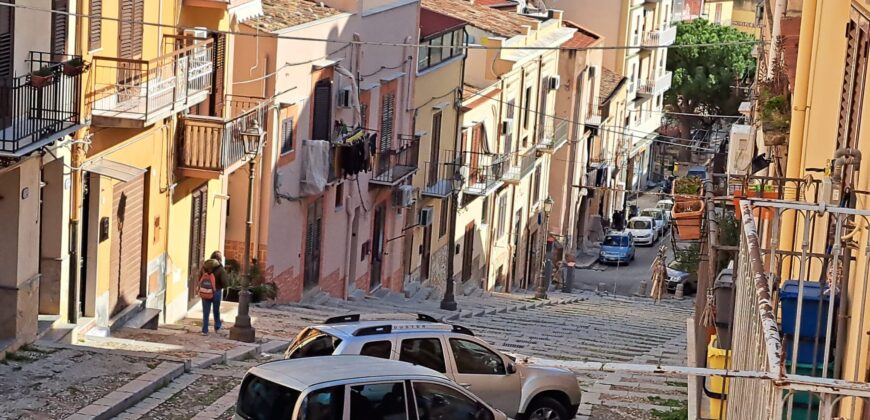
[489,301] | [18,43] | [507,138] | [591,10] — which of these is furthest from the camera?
[591,10]

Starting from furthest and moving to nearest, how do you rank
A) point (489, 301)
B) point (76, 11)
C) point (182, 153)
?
1. point (489, 301)
2. point (182, 153)
3. point (76, 11)

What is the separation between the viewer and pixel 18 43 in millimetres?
17781

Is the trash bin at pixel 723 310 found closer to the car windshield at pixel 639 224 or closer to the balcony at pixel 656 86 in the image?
the car windshield at pixel 639 224

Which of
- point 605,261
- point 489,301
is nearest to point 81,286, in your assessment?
point 489,301

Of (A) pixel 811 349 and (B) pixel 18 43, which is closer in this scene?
(A) pixel 811 349

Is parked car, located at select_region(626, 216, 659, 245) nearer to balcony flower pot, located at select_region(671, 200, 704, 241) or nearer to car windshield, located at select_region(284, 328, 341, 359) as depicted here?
balcony flower pot, located at select_region(671, 200, 704, 241)

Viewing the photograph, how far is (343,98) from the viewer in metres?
31.8

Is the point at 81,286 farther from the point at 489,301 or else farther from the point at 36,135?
the point at 489,301

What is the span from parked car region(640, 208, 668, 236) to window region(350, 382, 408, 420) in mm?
52467

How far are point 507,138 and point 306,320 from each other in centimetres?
2220

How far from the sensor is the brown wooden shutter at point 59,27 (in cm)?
1883

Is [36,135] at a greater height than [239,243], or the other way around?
[36,135]

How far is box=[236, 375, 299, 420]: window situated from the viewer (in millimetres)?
12352

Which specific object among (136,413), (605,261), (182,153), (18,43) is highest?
(18,43)
